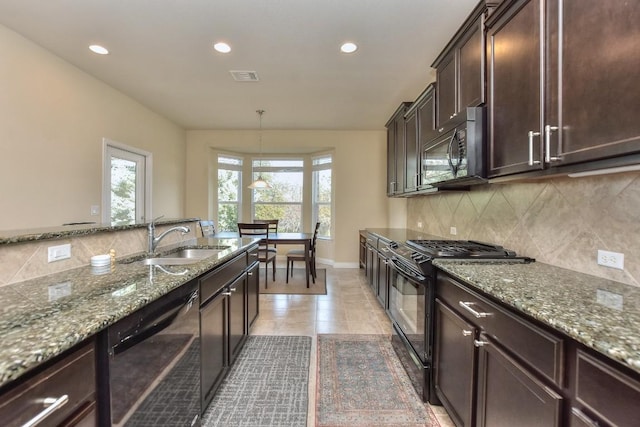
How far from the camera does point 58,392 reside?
0.73 metres

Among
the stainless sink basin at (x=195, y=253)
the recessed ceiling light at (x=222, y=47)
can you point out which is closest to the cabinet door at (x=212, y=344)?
the stainless sink basin at (x=195, y=253)

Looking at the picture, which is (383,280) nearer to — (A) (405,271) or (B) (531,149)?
(A) (405,271)

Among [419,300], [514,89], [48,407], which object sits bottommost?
[419,300]

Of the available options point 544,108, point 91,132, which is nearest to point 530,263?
point 544,108

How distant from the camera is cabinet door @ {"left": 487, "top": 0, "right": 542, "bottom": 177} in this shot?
4.46 ft

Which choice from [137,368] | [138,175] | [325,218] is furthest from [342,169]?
[137,368]

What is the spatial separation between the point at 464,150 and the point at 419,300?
3.43 ft

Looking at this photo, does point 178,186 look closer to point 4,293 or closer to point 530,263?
point 4,293

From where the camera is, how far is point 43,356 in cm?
65

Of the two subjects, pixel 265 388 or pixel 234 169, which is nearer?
pixel 265 388

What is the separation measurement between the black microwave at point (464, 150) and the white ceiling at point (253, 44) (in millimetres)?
973

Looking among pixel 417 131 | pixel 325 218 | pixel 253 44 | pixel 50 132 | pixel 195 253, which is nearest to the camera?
pixel 195 253

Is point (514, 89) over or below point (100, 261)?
over

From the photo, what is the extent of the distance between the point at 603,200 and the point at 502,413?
111cm
